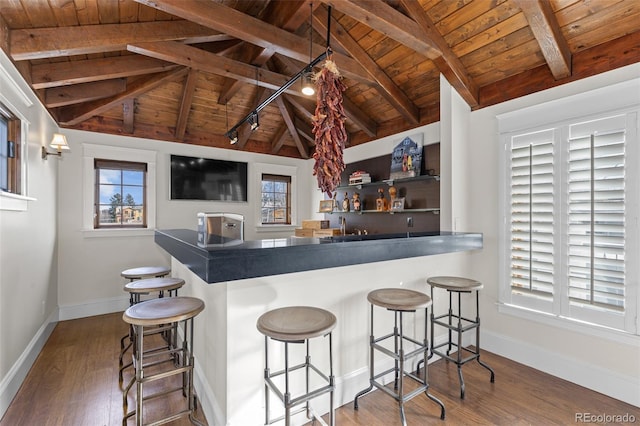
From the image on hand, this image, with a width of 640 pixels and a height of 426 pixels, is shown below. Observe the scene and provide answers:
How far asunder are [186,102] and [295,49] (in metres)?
1.92

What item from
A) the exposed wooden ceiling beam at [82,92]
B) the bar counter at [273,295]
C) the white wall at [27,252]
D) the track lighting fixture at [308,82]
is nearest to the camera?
the bar counter at [273,295]

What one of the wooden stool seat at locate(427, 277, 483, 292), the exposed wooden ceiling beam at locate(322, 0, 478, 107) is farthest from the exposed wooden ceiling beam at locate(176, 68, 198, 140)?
the wooden stool seat at locate(427, 277, 483, 292)

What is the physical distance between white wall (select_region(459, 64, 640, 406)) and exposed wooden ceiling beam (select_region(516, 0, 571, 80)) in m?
0.18

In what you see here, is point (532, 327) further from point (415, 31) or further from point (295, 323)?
point (415, 31)

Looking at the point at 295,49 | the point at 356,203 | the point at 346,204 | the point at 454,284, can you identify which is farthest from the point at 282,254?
the point at 346,204

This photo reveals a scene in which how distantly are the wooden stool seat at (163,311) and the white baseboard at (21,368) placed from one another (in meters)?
1.28

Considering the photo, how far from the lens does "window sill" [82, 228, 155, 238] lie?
12.6ft

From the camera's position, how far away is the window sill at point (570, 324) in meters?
2.13

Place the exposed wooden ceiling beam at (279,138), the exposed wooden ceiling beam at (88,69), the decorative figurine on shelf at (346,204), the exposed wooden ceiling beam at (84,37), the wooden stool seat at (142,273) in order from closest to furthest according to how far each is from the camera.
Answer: the exposed wooden ceiling beam at (84,37), the wooden stool seat at (142,273), the exposed wooden ceiling beam at (88,69), the decorative figurine on shelf at (346,204), the exposed wooden ceiling beam at (279,138)

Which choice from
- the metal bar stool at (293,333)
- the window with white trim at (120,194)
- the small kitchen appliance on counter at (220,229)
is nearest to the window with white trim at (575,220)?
the metal bar stool at (293,333)

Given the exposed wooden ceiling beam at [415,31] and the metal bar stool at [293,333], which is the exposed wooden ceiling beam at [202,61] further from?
the metal bar stool at [293,333]

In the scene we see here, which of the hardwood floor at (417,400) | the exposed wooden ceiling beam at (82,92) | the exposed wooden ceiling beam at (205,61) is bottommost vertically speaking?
the hardwood floor at (417,400)

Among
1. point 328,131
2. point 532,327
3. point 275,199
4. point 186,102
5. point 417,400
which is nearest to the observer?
point 328,131

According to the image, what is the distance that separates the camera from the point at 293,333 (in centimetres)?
139
